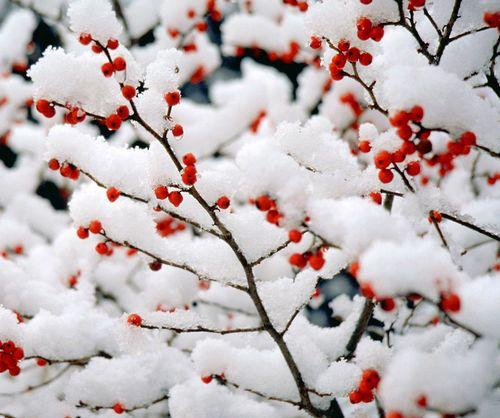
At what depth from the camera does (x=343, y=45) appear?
1880 millimetres

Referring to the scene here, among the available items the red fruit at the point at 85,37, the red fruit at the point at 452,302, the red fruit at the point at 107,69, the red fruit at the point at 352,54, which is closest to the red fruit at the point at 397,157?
the red fruit at the point at 352,54

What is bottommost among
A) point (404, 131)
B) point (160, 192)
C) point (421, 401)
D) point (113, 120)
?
point (421, 401)

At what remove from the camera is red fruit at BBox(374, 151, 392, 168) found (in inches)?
65.6

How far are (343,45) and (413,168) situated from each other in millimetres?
577

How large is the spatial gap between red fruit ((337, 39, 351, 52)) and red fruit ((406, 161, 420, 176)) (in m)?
0.54

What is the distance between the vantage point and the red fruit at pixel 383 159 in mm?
1667

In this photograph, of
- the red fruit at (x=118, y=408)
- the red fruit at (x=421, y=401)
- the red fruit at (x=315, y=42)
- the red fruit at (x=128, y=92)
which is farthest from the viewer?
the red fruit at (x=118, y=408)

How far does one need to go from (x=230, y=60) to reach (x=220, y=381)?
292 inches

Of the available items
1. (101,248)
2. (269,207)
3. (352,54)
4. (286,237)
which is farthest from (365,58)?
(101,248)

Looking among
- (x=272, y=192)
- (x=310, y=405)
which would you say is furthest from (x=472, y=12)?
(x=310, y=405)

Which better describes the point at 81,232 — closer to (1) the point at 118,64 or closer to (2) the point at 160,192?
(2) the point at 160,192

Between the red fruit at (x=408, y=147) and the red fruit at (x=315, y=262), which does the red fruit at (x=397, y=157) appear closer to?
the red fruit at (x=408, y=147)

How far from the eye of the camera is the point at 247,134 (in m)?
5.49

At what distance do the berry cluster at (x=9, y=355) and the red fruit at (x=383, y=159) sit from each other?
170 centimetres
